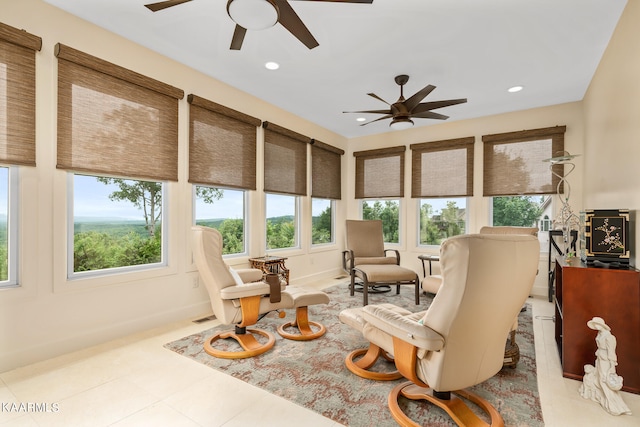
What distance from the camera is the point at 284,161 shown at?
508cm

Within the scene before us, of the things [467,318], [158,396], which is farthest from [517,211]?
[158,396]

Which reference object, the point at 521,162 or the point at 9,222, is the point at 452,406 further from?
the point at 521,162

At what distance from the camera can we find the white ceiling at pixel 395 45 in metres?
2.61

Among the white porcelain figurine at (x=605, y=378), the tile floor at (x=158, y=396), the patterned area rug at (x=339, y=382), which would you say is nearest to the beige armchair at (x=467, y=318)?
the patterned area rug at (x=339, y=382)

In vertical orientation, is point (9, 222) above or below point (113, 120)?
below

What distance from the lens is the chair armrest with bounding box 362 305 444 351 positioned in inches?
62.6

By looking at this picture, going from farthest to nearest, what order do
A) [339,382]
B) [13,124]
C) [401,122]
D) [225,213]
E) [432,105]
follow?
[225,213] → [401,122] → [432,105] → [13,124] → [339,382]

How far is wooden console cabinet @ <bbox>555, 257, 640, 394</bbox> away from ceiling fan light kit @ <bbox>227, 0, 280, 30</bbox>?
273 centimetres

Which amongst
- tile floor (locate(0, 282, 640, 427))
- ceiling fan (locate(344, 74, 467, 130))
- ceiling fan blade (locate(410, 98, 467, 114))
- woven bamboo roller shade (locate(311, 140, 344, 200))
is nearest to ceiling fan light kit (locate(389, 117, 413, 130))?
ceiling fan (locate(344, 74, 467, 130))

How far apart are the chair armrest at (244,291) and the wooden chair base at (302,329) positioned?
21.6 inches

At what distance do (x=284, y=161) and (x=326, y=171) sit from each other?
4.04 ft

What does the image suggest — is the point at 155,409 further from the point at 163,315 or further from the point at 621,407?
the point at 621,407

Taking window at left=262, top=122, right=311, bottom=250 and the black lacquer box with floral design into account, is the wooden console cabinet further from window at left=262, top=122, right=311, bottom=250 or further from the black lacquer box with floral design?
window at left=262, top=122, right=311, bottom=250

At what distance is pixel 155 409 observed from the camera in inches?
75.6
